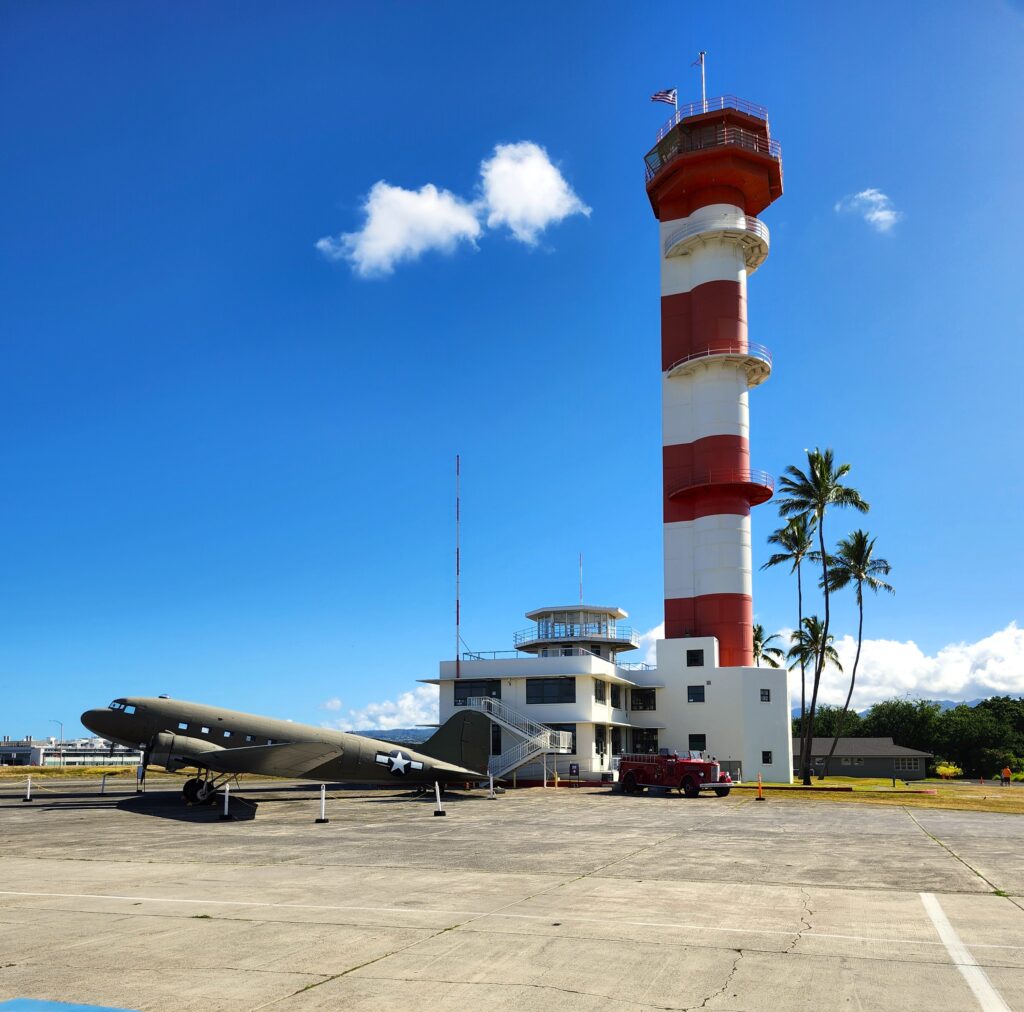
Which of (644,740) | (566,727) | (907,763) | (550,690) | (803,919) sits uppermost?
(550,690)

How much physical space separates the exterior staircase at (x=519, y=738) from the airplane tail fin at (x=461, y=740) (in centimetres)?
424

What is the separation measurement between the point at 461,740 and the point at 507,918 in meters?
26.5

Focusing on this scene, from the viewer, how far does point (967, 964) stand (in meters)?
8.99

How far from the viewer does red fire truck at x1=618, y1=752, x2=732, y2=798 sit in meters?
38.9

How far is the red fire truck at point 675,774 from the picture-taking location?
1531 inches

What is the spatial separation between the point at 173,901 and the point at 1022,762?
309ft

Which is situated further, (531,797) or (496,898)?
(531,797)

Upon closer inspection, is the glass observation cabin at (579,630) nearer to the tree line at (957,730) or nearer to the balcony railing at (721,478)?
the balcony railing at (721,478)

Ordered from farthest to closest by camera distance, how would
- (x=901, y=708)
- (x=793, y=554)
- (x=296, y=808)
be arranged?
1. (x=901, y=708)
2. (x=793, y=554)
3. (x=296, y=808)

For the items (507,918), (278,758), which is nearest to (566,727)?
(278,758)

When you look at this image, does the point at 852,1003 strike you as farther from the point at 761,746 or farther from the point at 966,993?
the point at 761,746

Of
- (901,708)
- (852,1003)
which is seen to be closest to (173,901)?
(852,1003)

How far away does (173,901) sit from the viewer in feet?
40.9

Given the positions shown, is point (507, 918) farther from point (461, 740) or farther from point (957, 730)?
point (957, 730)
